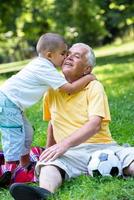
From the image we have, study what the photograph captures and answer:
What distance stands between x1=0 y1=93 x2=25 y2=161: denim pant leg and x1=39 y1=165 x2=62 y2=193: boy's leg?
909 mm

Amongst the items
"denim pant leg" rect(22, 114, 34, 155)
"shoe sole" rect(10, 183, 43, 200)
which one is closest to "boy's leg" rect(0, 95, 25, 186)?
"denim pant leg" rect(22, 114, 34, 155)

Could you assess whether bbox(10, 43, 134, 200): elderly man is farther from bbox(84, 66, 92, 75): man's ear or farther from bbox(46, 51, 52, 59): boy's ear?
bbox(46, 51, 52, 59): boy's ear

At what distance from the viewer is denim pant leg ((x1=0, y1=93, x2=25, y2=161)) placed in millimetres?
6062

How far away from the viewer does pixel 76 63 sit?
562 centimetres

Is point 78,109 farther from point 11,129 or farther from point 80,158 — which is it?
point 11,129

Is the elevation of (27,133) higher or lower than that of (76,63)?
lower

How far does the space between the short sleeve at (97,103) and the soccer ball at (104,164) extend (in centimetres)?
35

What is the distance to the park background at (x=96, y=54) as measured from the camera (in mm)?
5137

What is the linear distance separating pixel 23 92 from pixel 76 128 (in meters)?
0.76

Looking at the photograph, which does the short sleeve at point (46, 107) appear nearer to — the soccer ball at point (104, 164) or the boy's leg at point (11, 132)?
the boy's leg at point (11, 132)

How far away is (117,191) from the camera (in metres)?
4.82

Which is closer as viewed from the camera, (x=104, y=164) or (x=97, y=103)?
(x=104, y=164)

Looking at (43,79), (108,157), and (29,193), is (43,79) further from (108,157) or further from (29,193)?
(29,193)

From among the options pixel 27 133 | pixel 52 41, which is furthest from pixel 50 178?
pixel 52 41
